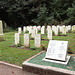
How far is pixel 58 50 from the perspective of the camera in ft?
12.0

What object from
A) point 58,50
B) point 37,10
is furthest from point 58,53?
point 37,10

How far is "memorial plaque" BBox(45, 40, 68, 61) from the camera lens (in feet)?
11.6

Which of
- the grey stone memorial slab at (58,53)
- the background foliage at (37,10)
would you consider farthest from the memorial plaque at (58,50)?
the background foliage at (37,10)

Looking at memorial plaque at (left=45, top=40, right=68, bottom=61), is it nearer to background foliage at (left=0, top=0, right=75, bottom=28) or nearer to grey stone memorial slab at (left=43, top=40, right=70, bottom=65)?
grey stone memorial slab at (left=43, top=40, right=70, bottom=65)

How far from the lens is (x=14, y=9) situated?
20.2 m

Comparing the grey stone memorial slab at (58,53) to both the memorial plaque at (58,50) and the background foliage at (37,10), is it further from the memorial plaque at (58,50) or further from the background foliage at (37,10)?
the background foliage at (37,10)

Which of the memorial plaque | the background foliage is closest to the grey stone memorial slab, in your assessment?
the memorial plaque

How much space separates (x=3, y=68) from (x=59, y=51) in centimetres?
218

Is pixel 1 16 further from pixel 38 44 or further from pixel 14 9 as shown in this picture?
pixel 38 44

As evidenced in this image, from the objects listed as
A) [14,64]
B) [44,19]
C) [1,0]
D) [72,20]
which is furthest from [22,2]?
[14,64]

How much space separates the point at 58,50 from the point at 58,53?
0.36 feet

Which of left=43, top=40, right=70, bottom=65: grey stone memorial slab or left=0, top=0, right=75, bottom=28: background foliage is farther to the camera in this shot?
left=0, top=0, right=75, bottom=28: background foliage

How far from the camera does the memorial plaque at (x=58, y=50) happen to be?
140 inches

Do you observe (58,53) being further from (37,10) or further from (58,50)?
(37,10)
